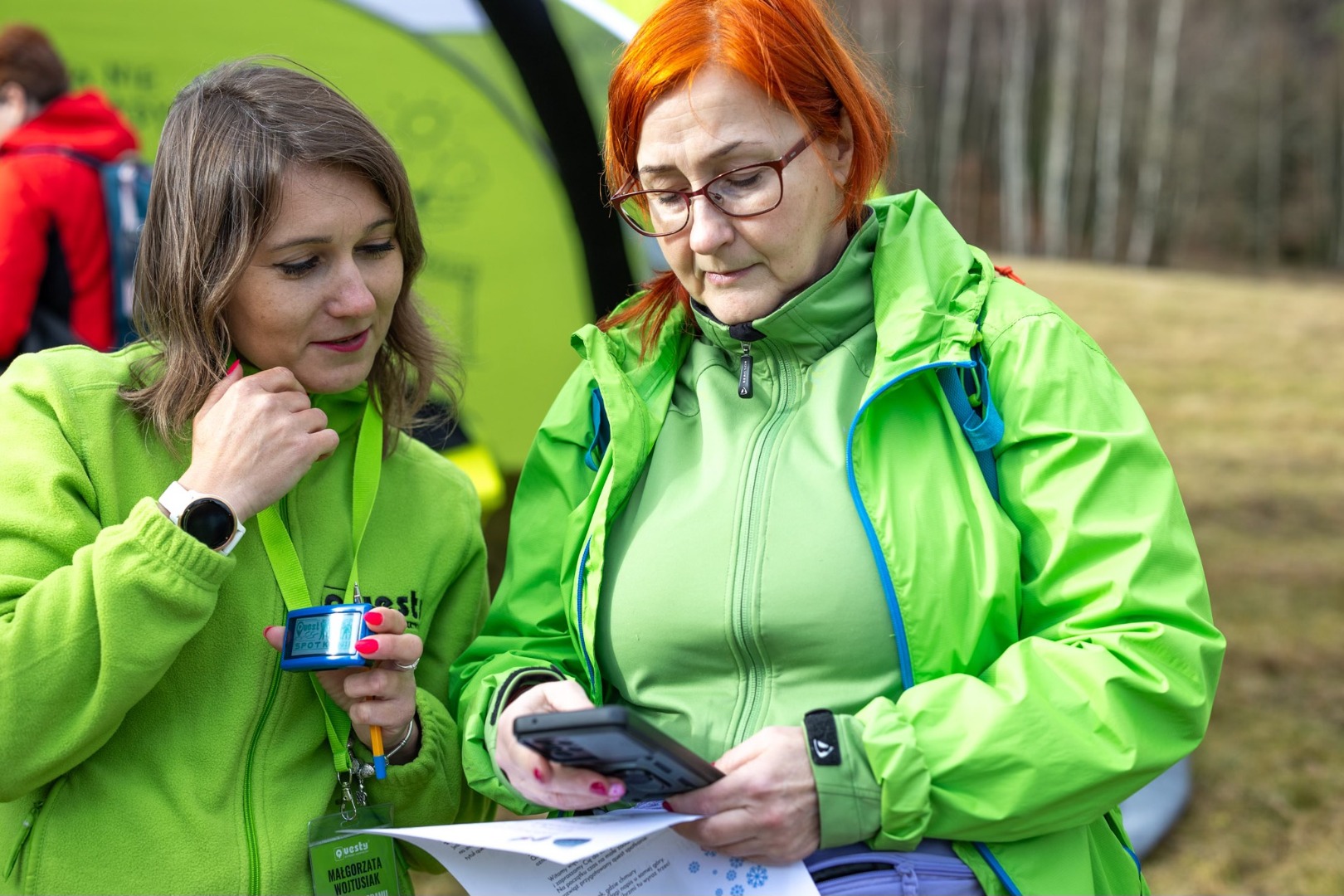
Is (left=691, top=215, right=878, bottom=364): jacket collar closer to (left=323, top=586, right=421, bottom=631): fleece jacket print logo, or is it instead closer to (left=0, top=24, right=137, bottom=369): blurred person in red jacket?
(left=323, top=586, right=421, bottom=631): fleece jacket print logo

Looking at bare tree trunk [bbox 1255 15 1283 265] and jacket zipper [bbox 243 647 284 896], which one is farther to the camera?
A: bare tree trunk [bbox 1255 15 1283 265]

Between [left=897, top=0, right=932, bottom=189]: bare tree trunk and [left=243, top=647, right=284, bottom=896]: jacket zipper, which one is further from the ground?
[left=897, top=0, right=932, bottom=189]: bare tree trunk

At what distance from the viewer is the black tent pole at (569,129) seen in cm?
408

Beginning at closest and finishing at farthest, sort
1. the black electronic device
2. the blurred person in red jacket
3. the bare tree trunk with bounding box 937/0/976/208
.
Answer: the black electronic device, the blurred person in red jacket, the bare tree trunk with bounding box 937/0/976/208

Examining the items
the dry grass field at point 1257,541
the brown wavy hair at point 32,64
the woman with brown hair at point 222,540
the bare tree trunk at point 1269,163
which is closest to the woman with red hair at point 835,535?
the woman with brown hair at point 222,540

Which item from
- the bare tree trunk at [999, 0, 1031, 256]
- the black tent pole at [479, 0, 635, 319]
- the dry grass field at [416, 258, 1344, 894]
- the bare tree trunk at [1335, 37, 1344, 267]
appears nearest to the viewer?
the dry grass field at [416, 258, 1344, 894]

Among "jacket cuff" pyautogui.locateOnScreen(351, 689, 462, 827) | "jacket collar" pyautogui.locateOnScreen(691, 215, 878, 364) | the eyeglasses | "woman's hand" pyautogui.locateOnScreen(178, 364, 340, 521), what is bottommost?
"jacket cuff" pyautogui.locateOnScreen(351, 689, 462, 827)

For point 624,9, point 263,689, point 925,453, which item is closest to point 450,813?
point 263,689

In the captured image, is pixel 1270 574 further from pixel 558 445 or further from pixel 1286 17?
pixel 1286 17

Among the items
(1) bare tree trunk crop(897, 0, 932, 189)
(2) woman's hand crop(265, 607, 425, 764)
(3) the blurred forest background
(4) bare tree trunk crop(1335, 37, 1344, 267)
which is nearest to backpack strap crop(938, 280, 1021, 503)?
(2) woman's hand crop(265, 607, 425, 764)

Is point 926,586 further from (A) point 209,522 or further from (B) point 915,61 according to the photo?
(B) point 915,61

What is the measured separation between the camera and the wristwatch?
1.64m

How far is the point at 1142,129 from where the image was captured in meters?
25.9

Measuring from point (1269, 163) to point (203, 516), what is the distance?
28.3 m
